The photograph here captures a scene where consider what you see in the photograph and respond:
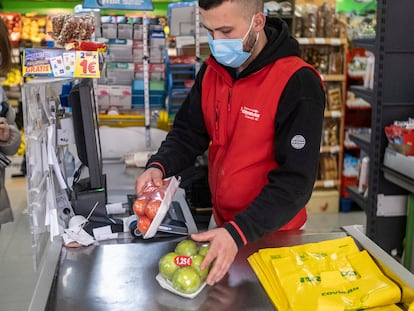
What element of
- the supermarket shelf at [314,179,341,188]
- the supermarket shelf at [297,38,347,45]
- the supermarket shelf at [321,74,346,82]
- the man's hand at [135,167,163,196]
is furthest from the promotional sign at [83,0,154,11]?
the supermarket shelf at [314,179,341,188]

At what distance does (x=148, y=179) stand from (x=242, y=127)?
1.27ft

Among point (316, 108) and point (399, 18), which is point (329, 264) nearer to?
point (316, 108)

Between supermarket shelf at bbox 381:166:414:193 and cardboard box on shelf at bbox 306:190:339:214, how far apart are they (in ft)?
7.62

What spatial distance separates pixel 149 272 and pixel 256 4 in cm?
97

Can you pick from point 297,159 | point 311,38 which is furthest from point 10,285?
point 311,38

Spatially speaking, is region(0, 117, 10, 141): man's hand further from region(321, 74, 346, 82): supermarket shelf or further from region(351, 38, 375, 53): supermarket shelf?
region(321, 74, 346, 82): supermarket shelf

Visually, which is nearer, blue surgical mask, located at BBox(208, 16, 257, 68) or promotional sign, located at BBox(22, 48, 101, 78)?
blue surgical mask, located at BBox(208, 16, 257, 68)

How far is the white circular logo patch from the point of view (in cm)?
172

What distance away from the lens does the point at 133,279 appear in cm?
159

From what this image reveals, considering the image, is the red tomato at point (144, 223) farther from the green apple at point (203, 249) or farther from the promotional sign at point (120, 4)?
the promotional sign at point (120, 4)

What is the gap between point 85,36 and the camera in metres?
2.42

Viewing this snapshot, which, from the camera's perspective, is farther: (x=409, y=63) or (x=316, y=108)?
(x=409, y=63)

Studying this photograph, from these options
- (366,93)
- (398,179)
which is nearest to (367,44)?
(366,93)

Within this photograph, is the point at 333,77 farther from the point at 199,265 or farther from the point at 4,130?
the point at 199,265
